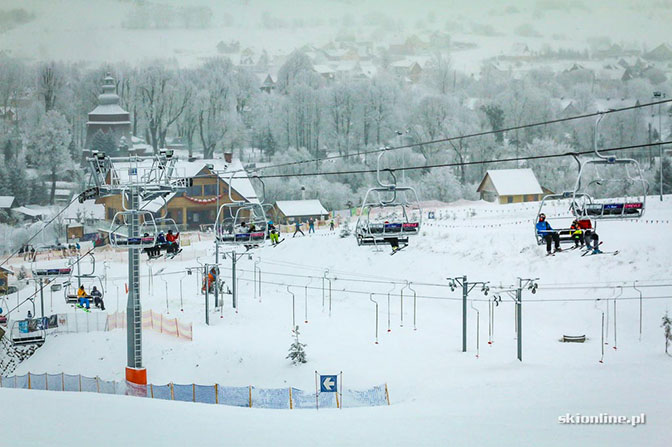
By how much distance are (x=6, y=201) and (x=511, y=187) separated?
3421 centimetres

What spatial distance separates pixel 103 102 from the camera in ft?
274

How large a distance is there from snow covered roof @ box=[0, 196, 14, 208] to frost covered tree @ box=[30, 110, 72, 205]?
409 centimetres

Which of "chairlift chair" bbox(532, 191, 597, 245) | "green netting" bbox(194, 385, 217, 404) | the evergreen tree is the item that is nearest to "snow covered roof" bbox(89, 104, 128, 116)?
the evergreen tree

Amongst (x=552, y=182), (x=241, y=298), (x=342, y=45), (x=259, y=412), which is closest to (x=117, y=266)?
(x=241, y=298)

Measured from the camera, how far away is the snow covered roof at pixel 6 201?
7006cm

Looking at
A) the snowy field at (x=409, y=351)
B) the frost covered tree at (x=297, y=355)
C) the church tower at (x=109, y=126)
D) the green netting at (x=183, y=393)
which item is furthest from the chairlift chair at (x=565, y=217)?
the church tower at (x=109, y=126)

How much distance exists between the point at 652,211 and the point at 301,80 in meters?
52.8

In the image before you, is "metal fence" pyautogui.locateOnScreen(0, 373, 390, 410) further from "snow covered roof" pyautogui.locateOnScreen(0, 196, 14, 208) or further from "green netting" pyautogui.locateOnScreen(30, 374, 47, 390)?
"snow covered roof" pyautogui.locateOnScreen(0, 196, 14, 208)

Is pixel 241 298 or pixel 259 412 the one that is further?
pixel 241 298

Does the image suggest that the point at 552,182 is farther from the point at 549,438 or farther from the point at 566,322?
the point at 549,438

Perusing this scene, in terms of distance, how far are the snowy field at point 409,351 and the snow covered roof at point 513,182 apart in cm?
1536

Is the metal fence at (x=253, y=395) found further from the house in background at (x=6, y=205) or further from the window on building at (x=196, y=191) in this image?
the house in background at (x=6, y=205)

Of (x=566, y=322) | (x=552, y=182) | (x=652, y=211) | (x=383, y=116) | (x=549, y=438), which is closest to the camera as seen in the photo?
(x=549, y=438)

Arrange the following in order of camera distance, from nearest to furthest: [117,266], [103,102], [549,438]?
[549,438]
[117,266]
[103,102]
